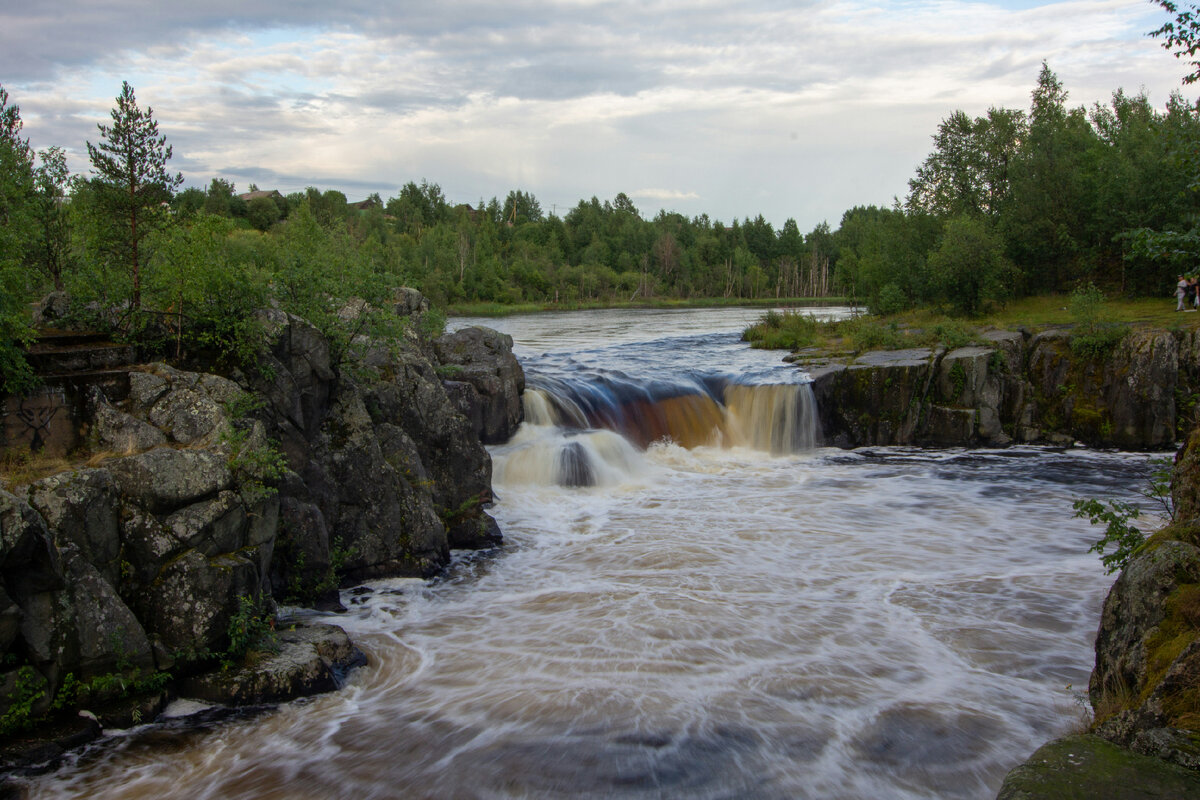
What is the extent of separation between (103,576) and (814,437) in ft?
62.3

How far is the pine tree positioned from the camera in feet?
34.1

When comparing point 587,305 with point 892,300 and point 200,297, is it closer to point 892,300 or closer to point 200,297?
point 892,300

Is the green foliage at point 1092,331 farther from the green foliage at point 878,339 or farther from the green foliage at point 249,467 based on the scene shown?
the green foliage at point 249,467

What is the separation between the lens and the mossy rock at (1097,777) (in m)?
4.51

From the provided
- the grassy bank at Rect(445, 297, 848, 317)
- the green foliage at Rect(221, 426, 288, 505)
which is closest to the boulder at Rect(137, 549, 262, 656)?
the green foliage at Rect(221, 426, 288, 505)

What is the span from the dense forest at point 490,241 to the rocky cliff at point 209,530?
997 mm

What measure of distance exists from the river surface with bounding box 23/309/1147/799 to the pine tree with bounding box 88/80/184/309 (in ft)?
19.2

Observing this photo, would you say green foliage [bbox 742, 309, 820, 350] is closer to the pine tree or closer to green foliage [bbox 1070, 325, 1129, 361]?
green foliage [bbox 1070, 325, 1129, 361]

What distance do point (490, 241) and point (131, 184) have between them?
333ft

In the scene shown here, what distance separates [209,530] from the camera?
8.13 metres

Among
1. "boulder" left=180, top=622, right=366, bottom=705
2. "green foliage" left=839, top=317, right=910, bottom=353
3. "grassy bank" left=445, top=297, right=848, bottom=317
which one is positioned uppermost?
"grassy bank" left=445, top=297, right=848, bottom=317

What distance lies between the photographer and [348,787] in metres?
6.74

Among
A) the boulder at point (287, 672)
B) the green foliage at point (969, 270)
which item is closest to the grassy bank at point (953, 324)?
the green foliage at point (969, 270)

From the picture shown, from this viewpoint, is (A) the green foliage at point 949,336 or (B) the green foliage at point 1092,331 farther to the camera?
(A) the green foliage at point 949,336
